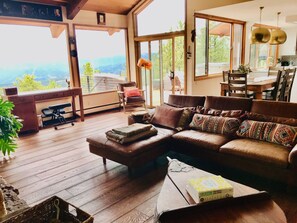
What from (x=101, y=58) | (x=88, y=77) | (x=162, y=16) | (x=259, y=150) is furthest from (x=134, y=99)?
(x=259, y=150)

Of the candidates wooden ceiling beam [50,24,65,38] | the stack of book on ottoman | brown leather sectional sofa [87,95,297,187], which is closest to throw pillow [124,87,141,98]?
wooden ceiling beam [50,24,65,38]

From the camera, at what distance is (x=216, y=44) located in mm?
6559

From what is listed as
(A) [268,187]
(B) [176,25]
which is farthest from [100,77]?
(A) [268,187]

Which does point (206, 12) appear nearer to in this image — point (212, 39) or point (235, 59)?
point (212, 39)

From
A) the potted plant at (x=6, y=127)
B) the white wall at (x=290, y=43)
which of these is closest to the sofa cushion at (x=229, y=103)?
the potted plant at (x=6, y=127)

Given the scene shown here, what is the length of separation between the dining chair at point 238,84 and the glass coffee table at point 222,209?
10.3 feet

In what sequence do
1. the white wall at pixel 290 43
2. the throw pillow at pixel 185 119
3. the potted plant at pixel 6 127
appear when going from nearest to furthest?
the potted plant at pixel 6 127 → the throw pillow at pixel 185 119 → the white wall at pixel 290 43

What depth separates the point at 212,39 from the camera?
21.0ft

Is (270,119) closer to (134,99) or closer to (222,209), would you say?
(222,209)

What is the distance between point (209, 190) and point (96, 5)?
18.8 ft

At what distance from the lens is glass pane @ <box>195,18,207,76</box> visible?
232 inches

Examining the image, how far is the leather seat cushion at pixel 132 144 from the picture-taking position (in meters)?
2.69

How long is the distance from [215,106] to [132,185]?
1608 mm

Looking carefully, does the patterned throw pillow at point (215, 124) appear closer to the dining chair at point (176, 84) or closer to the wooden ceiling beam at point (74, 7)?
the dining chair at point (176, 84)
